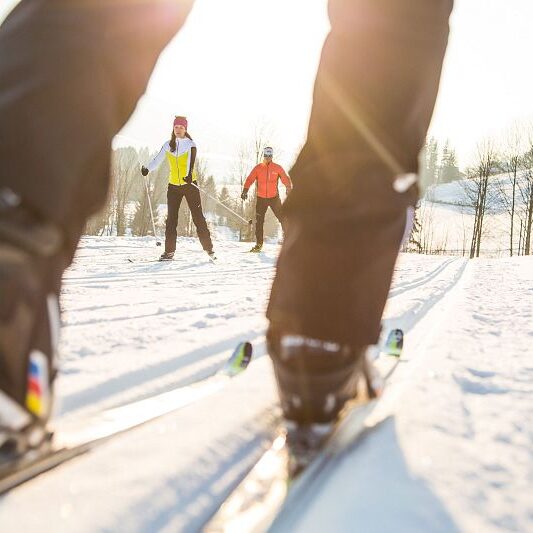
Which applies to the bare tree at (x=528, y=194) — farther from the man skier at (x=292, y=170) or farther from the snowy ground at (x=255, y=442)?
the man skier at (x=292, y=170)

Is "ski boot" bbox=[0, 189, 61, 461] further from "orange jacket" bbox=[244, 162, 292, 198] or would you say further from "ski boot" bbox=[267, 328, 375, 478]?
"orange jacket" bbox=[244, 162, 292, 198]

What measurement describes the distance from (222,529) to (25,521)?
234mm

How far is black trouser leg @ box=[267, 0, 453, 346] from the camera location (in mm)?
809

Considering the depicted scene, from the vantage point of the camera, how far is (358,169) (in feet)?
2.71

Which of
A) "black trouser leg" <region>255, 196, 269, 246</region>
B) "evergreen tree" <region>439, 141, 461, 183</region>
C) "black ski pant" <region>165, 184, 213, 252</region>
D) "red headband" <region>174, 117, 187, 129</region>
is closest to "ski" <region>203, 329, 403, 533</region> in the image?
"black ski pant" <region>165, 184, 213, 252</region>

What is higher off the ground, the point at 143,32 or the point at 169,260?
the point at 143,32

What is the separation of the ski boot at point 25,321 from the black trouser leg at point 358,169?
0.37m

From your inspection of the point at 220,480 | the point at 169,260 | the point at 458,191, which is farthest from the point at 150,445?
the point at 458,191

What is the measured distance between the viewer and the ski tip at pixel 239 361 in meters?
1.23

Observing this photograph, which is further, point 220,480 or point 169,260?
point 169,260

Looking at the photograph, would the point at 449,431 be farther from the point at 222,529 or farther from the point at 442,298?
the point at 442,298

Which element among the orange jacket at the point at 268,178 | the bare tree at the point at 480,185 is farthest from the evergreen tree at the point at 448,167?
the orange jacket at the point at 268,178

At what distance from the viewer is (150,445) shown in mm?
787

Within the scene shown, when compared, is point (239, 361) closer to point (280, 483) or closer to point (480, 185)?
point (280, 483)
